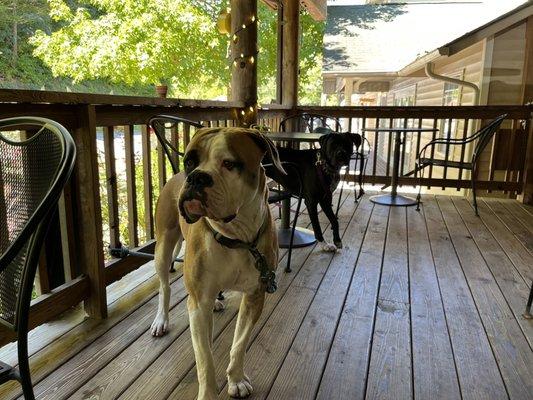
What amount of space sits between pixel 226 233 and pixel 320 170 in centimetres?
187

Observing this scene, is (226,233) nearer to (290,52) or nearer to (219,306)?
(219,306)

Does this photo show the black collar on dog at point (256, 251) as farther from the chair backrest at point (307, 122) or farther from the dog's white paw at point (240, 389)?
the chair backrest at point (307, 122)

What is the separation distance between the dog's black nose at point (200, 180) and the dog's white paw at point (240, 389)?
0.81 m

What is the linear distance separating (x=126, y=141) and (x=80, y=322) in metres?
1.06

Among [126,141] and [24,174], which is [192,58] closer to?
[126,141]

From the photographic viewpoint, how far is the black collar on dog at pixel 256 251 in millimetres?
1430

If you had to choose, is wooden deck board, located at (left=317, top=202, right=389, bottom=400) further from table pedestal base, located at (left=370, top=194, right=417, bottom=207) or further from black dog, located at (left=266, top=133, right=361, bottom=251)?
table pedestal base, located at (left=370, top=194, right=417, bottom=207)

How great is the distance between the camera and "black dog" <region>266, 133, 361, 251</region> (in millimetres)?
3133

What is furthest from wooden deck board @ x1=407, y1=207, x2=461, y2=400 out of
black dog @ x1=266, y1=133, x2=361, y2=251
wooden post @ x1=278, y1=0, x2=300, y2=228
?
wooden post @ x1=278, y1=0, x2=300, y2=228

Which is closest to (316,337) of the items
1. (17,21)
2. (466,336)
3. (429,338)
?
(429,338)

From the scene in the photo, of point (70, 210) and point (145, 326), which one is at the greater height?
point (70, 210)

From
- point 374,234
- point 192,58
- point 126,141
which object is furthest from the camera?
point 192,58

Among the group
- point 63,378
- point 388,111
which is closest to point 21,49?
point 388,111

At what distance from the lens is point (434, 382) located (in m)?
1.68
